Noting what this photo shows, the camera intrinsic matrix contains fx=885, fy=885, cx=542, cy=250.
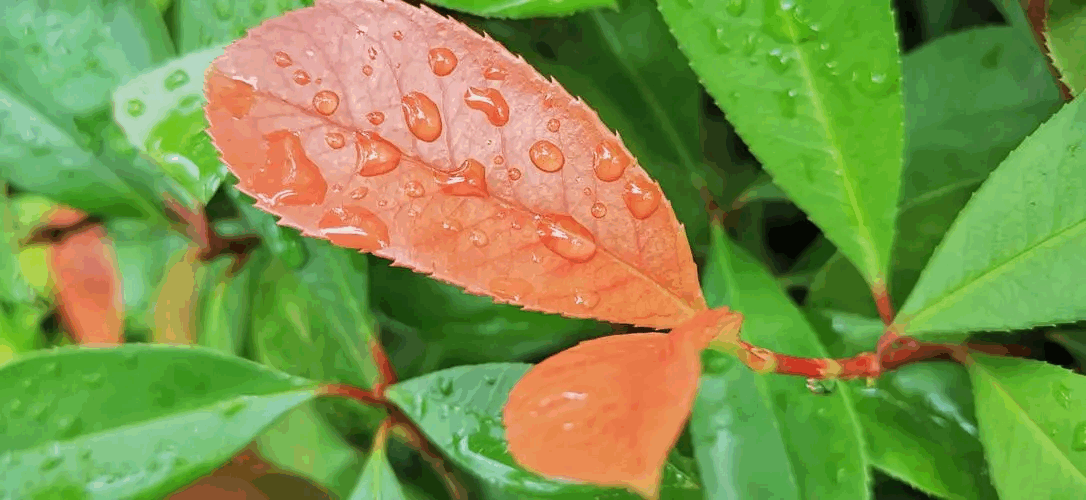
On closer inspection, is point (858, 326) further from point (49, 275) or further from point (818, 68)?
point (49, 275)

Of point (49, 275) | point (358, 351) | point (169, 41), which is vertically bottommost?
point (49, 275)

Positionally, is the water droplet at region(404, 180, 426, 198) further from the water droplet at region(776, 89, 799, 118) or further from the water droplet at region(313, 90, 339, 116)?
the water droplet at region(776, 89, 799, 118)

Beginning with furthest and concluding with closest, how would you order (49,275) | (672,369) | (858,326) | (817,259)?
(49,275) → (817,259) → (858,326) → (672,369)

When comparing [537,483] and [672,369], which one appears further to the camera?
[537,483]

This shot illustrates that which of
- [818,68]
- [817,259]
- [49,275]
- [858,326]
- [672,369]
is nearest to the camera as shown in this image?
[672,369]

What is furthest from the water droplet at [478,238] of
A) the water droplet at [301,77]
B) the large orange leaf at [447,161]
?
the water droplet at [301,77]

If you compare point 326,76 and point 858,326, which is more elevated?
point 326,76

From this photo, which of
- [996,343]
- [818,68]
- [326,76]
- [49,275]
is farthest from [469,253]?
[49,275]

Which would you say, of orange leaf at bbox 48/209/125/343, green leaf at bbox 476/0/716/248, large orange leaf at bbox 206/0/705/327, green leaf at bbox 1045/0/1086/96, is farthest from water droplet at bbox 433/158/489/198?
orange leaf at bbox 48/209/125/343
